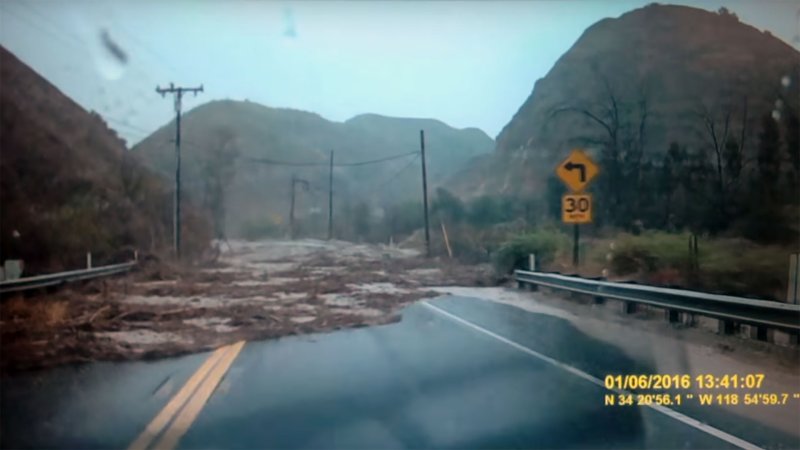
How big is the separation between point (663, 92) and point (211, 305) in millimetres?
4188

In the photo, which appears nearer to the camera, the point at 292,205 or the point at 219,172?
the point at 219,172

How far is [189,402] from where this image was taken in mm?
4949

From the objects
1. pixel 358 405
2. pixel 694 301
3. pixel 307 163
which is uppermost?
pixel 307 163

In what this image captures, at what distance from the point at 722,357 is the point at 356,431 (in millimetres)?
3215

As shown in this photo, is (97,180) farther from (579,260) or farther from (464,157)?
(579,260)

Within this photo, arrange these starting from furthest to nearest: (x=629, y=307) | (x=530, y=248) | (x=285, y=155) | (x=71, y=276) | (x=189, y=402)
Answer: (x=629, y=307)
(x=530, y=248)
(x=285, y=155)
(x=71, y=276)
(x=189, y=402)

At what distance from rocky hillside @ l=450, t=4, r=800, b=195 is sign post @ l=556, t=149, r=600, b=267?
0.12 meters

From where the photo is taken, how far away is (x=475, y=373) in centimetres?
570

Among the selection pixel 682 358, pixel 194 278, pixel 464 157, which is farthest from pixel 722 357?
pixel 194 278

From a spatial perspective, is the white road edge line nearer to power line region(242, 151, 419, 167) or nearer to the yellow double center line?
power line region(242, 151, 419, 167)

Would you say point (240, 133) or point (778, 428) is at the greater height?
point (240, 133)

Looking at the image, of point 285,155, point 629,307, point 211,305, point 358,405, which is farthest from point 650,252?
point 211,305

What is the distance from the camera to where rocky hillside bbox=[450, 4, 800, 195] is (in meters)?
5.88

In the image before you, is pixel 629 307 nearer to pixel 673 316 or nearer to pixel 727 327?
pixel 673 316
